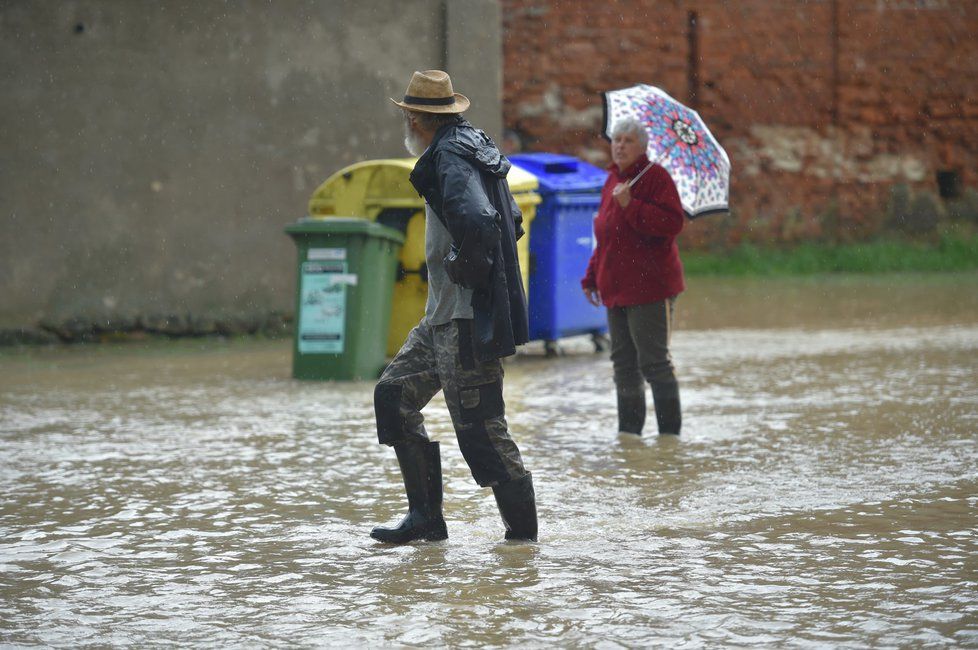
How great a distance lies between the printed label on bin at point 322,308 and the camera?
33.4ft

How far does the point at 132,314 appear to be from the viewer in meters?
12.7

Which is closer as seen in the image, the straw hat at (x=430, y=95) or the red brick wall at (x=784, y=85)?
the straw hat at (x=430, y=95)

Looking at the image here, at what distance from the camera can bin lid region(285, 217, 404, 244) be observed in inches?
400

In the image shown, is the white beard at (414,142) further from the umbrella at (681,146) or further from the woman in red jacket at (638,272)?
the umbrella at (681,146)

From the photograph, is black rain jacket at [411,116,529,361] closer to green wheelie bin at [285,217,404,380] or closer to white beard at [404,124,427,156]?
white beard at [404,124,427,156]

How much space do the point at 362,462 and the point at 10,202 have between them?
6.27 meters

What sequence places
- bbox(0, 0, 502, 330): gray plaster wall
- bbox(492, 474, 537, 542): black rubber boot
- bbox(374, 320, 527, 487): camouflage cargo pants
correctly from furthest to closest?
bbox(0, 0, 502, 330): gray plaster wall
bbox(492, 474, 537, 542): black rubber boot
bbox(374, 320, 527, 487): camouflage cargo pants

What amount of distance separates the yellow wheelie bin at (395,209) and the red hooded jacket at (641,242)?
3155 mm

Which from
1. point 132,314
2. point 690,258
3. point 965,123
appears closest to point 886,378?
point 132,314

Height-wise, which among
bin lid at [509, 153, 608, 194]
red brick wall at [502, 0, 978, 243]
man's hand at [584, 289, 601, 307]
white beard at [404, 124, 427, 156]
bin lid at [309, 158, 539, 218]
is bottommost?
man's hand at [584, 289, 601, 307]

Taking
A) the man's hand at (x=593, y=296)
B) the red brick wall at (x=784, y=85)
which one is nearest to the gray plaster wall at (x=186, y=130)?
the man's hand at (x=593, y=296)

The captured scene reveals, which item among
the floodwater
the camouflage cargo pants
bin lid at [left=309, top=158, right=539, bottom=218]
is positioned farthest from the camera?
bin lid at [left=309, top=158, right=539, bottom=218]

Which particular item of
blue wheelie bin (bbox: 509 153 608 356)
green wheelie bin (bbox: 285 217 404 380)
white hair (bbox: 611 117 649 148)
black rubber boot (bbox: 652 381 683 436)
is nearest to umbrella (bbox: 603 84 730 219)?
white hair (bbox: 611 117 649 148)

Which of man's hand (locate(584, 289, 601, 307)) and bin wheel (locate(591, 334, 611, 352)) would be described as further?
bin wheel (locate(591, 334, 611, 352))
